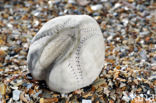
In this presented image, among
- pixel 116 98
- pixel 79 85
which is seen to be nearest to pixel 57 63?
pixel 79 85

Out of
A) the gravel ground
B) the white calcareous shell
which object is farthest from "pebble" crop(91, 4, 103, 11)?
the white calcareous shell

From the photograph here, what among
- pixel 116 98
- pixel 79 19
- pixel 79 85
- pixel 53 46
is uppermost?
pixel 79 19

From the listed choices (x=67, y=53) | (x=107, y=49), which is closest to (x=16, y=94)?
(x=67, y=53)

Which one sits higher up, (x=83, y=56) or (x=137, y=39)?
(x=83, y=56)

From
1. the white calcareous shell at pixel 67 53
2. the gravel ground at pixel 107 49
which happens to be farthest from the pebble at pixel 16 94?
the white calcareous shell at pixel 67 53

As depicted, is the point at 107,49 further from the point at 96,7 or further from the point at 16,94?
the point at 16,94

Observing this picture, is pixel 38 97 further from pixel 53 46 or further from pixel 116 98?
pixel 116 98
